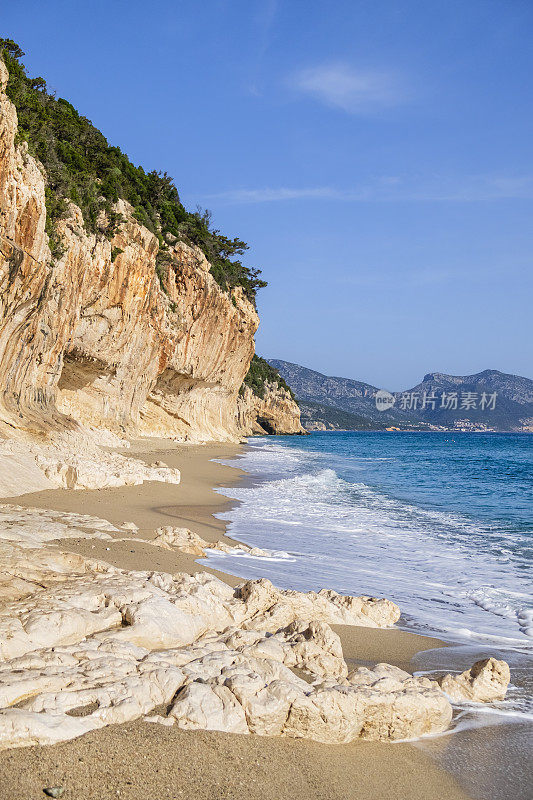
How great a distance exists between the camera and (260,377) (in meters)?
96.8

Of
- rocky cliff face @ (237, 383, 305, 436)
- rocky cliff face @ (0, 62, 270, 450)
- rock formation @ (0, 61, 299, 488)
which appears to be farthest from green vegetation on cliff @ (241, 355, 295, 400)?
rock formation @ (0, 61, 299, 488)

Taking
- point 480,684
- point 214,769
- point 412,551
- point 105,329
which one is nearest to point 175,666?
point 214,769

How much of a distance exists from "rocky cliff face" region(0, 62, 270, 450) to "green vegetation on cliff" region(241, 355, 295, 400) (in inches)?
1460

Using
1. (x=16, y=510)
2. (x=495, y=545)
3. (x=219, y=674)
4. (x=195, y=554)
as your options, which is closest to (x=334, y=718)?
(x=219, y=674)

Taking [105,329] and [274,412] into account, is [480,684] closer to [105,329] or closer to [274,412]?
[105,329]

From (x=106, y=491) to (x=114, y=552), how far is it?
5.42 metres

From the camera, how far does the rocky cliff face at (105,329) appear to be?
13750 millimetres

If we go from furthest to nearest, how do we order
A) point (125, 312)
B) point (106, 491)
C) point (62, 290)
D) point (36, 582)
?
point (125, 312), point (62, 290), point (106, 491), point (36, 582)

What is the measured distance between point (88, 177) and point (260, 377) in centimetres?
7332

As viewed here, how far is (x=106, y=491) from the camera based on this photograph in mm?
11500

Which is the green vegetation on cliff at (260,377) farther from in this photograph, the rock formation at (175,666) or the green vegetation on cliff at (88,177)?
the rock formation at (175,666)

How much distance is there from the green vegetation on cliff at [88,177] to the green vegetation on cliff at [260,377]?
44.9m

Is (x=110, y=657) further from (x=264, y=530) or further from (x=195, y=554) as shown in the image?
(x=264, y=530)

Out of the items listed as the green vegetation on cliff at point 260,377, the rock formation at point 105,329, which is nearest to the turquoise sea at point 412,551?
the rock formation at point 105,329
